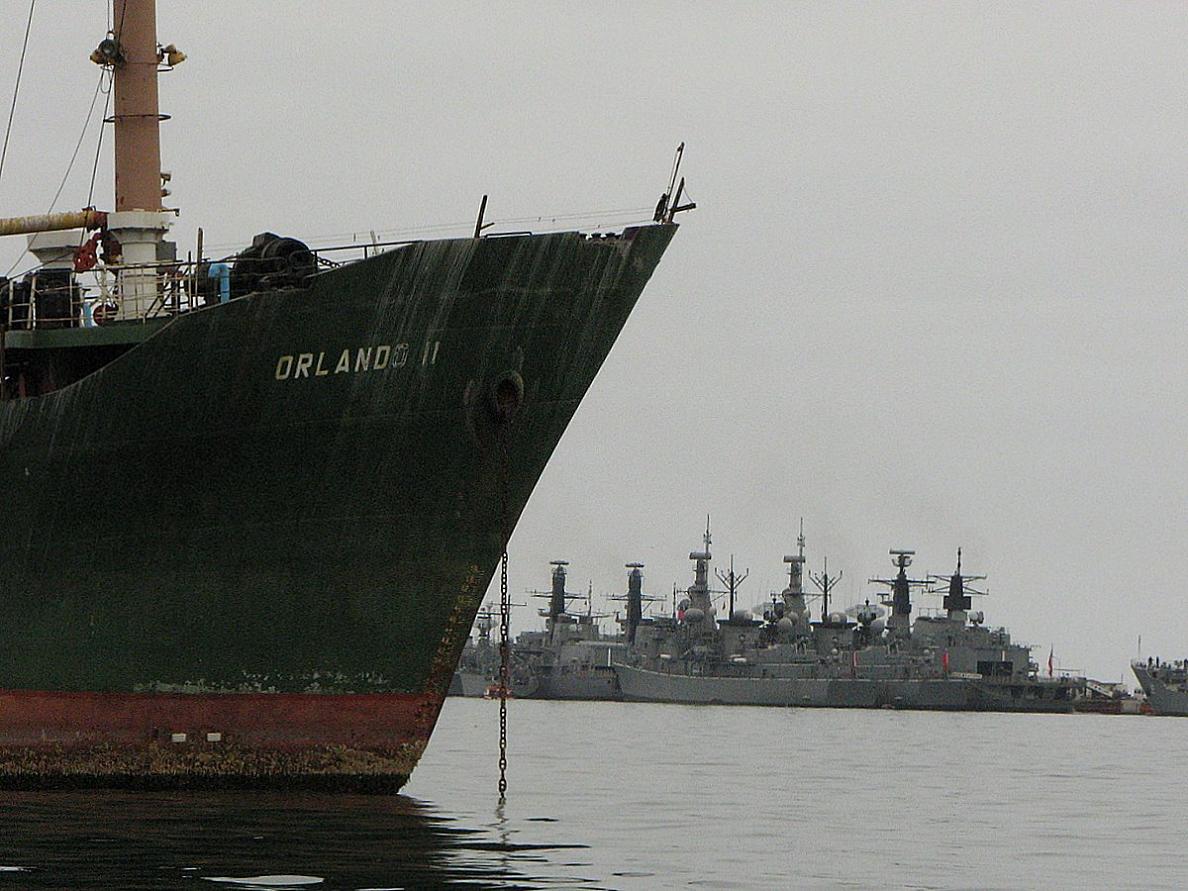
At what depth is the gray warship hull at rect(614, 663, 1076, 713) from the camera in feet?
424

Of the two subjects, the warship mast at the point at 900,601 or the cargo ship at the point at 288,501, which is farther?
the warship mast at the point at 900,601

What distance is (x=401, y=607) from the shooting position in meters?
24.5

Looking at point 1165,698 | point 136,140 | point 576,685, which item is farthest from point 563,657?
point 136,140

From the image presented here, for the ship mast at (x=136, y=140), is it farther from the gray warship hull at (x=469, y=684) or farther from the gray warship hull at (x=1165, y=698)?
the gray warship hull at (x=469, y=684)

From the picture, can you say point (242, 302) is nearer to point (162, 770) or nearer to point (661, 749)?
point (162, 770)

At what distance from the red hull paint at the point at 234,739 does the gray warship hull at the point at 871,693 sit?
4195 inches

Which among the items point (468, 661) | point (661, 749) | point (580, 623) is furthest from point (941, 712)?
point (661, 749)

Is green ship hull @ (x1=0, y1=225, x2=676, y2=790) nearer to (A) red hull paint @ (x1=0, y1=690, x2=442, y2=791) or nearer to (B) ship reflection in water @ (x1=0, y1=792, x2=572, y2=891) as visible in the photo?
(A) red hull paint @ (x1=0, y1=690, x2=442, y2=791)

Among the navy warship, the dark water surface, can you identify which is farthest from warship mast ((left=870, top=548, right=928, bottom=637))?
the dark water surface

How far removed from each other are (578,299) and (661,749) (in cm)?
2825

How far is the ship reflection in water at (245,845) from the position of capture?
1714 centimetres

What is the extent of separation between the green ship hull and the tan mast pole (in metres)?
4.69

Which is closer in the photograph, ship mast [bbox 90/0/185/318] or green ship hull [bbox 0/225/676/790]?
green ship hull [bbox 0/225/676/790]

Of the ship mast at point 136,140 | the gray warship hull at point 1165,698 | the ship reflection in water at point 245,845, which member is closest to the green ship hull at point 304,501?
the ship reflection in water at point 245,845
